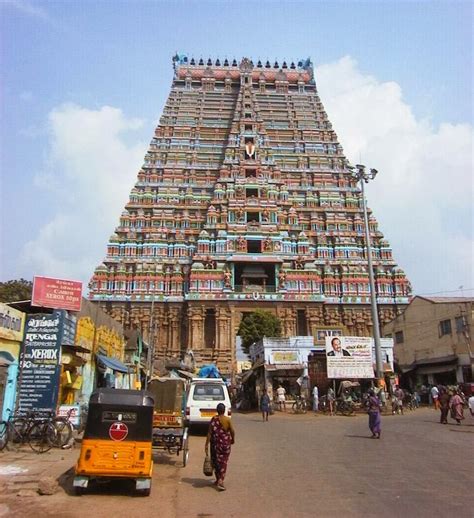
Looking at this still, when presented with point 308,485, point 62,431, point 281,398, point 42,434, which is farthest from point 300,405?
point 308,485

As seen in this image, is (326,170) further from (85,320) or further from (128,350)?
(85,320)

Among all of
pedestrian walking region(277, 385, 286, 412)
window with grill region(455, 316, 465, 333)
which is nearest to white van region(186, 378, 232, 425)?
pedestrian walking region(277, 385, 286, 412)

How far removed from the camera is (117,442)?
8.38 metres

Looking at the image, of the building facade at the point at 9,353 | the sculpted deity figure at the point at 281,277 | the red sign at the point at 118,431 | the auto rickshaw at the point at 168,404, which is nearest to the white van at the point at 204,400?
the auto rickshaw at the point at 168,404

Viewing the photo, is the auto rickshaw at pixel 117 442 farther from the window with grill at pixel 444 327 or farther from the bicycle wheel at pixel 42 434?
the window with grill at pixel 444 327

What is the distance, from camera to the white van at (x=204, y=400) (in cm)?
1677

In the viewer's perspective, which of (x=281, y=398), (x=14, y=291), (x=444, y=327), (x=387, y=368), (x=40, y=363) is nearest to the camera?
(x=40, y=363)

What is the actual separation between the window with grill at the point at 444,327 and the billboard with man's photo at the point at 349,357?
10356 millimetres

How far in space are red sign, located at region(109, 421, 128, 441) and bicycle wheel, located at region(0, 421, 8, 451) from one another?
5.56 meters

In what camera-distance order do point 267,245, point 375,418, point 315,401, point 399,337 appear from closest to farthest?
point 375,418
point 315,401
point 399,337
point 267,245

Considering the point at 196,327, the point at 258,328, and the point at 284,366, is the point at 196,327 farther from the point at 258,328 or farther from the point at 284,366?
the point at 284,366

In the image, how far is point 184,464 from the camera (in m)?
11.2

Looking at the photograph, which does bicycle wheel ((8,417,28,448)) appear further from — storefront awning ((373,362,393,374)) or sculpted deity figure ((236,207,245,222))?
sculpted deity figure ((236,207,245,222))

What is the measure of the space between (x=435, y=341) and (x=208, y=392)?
25586 millimetres
